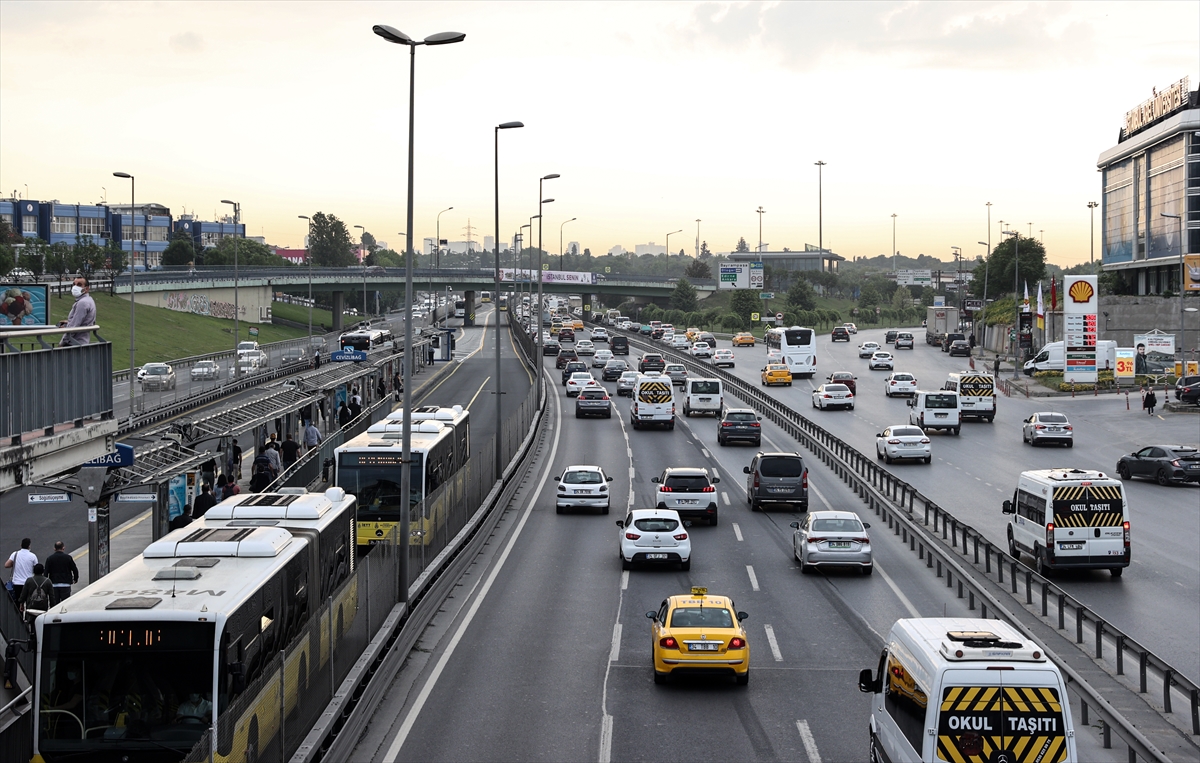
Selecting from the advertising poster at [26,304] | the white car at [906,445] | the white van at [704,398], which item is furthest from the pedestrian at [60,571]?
the white van at [704,398]

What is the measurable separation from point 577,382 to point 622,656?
54311mm

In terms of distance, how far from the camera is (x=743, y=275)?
16262 centimetres

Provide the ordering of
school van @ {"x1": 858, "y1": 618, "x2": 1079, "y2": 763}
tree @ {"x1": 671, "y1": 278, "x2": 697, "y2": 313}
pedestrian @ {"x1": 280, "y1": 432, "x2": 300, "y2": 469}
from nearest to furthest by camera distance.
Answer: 1. school van @ {"x1": 858, "y1": 618, "x2": 1079, "y2": 763}
2. pedestrian @ {"x1": 280, "y1": 432, "x2": 300, "y2": 469}
3. tree @ {"x1": 671, "y1": 278, "x2": 697, "y2": 313}

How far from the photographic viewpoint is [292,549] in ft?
51.1

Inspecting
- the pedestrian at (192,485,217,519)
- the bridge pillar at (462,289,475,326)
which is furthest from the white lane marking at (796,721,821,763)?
the bridge pillar at (462,289,475,326)

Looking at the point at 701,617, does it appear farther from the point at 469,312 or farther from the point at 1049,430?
the point at 469,312

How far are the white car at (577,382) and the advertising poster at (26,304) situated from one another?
5285cm

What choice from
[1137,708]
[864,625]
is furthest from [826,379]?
[1137,708]

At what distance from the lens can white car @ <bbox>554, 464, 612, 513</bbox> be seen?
115 feet

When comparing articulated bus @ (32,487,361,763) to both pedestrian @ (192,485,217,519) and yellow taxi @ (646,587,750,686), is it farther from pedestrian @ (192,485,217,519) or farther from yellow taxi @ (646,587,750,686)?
pedestrian @ (192,485,217,519)

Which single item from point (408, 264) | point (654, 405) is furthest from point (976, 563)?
point (654, 405)

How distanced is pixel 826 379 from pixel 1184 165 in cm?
4234

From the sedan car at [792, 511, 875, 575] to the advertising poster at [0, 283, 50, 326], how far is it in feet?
51.8

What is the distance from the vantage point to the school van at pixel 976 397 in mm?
58000
